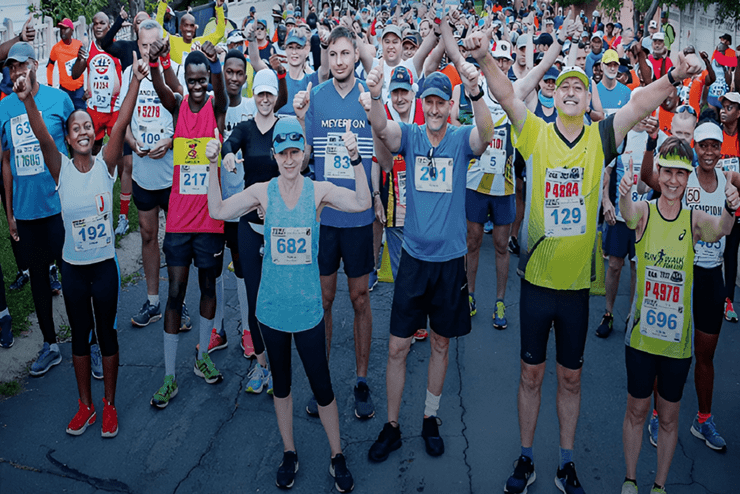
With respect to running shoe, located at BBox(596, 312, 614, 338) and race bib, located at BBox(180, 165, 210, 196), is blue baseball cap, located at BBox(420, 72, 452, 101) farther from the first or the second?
running shoe, located at BBox(596, 312, 614, 338)

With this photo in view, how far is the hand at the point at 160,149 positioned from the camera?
17.7ft

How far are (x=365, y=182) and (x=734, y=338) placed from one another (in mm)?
4038

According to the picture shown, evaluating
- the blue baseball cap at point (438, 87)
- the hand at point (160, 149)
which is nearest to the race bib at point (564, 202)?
the blue baseball cap at point (438, 87)

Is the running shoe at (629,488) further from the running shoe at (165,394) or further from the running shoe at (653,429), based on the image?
the running shoe at (165,394)

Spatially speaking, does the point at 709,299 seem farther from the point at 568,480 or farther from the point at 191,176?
the point at 191,176

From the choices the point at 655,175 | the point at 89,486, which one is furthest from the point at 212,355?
the point at 655,175

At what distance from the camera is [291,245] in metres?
3.66

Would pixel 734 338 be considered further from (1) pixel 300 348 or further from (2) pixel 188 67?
(2) pixel 188 67

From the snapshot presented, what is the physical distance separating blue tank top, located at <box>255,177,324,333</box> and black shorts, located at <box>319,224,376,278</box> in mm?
891

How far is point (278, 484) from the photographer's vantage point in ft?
12.8

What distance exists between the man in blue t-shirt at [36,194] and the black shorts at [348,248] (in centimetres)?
231

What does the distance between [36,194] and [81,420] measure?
1891 mm

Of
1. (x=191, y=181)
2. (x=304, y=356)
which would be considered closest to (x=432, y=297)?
(x=304, y=356)

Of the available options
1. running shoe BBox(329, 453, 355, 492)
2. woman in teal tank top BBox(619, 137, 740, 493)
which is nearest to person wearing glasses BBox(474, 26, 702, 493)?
woman in teal tank top BBox(619, 137, 740, 493)
